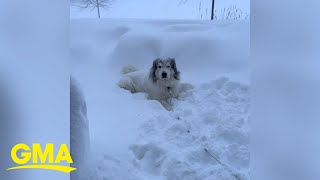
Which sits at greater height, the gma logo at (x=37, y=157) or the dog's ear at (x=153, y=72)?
the dog's ear at (x=153, y=72)

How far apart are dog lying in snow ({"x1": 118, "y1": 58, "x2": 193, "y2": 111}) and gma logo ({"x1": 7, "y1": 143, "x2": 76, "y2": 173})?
344cm

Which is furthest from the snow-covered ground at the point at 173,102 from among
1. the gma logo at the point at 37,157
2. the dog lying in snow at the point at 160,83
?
the gma logo at the point at 37,157

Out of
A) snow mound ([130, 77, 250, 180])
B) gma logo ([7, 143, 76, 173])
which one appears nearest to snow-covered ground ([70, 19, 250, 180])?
snow mound ([130, 77, 250, 180])

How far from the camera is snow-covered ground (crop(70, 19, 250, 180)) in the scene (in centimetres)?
263

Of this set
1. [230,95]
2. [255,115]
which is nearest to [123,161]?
[255,115]

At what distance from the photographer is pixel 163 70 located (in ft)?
16.2

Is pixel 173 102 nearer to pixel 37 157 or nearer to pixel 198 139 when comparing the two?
pixel 198 139

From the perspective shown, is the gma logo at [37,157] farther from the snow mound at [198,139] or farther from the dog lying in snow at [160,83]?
the dog lying in snow at [160,83]

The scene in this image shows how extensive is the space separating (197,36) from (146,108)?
98.0 inches

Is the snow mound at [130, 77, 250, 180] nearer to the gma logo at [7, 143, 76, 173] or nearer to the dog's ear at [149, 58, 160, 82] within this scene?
the dog's ear at [149, 58, 160, 82]

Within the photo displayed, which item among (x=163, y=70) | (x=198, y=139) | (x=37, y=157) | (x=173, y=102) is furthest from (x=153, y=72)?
(x=37, y=157)

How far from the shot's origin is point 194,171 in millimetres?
2562

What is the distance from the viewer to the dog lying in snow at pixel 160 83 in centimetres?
494

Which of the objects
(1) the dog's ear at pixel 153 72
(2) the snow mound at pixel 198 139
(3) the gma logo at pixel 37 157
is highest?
(1) the dog's ear at pixel 153 72
